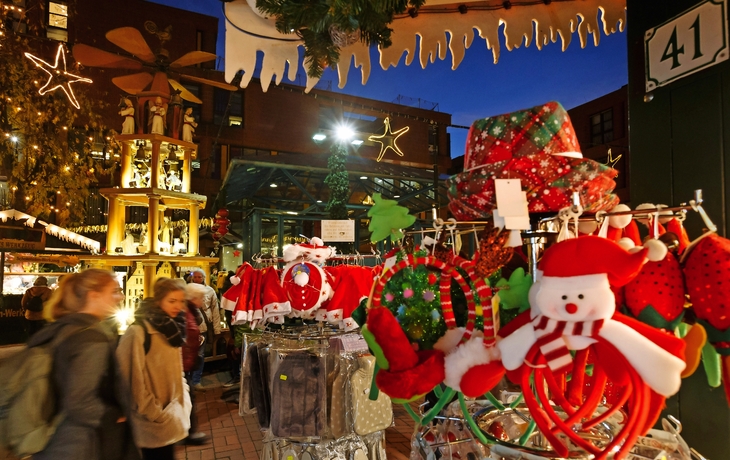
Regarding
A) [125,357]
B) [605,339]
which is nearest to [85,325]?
[125,357]

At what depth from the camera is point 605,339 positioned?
878mm

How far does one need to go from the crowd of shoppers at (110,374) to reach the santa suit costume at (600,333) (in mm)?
1929

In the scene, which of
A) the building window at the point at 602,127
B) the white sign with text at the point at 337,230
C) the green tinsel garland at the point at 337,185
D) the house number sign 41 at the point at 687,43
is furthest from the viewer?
the building window at the point at 602,127

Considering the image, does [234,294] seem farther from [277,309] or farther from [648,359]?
[648,359]

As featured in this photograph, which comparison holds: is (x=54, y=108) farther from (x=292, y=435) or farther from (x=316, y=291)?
(x=292, y=435)

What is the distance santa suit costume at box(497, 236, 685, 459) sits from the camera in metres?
0.84

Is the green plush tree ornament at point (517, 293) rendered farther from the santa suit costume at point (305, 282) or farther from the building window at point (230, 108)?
the building window at point (230, 108)

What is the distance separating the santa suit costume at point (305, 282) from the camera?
138 inches

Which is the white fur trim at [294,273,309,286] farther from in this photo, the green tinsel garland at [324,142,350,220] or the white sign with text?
the green tinsel garland at [324,142,350,220]

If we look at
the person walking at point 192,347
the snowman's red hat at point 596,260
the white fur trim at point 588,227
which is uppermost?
the white fur trim at point 588,227

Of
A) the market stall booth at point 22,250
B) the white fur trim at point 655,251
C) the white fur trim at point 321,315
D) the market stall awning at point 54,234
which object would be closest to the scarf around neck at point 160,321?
the white fur trim at point 321,315

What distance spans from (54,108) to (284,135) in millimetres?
9306

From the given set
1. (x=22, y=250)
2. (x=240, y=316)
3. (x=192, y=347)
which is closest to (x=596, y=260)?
(x=240, y=316)

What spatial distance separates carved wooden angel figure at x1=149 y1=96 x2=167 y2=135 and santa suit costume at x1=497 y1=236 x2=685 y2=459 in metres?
5.76
